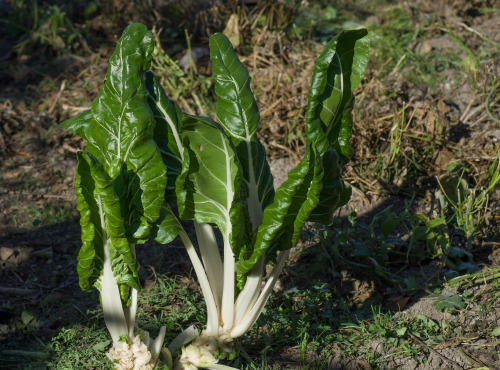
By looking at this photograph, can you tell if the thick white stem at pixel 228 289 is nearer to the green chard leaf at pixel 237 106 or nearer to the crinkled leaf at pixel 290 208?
the crinkled leaf at pixel 290 208

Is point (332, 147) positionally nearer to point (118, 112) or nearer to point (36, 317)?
point (118, 112)

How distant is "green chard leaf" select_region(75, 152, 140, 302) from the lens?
209 cm

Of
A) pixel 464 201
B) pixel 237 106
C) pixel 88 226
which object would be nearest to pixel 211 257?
pixel 88 226

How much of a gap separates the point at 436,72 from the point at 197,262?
10.6 feet

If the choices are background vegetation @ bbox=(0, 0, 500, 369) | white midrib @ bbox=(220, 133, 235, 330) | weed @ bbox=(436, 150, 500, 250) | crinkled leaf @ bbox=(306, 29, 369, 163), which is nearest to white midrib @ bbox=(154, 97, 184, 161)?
white midrib @ bbox=(220, 133, 235, 330)

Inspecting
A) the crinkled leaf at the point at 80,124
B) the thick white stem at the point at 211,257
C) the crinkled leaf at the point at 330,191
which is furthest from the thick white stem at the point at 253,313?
the crinkled leaf at the point at 80,124

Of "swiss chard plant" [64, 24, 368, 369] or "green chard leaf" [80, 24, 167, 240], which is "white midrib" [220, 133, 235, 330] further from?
"green chard leaf" [80, 24, 167, 240]

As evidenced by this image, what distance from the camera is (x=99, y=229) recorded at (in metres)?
2.27

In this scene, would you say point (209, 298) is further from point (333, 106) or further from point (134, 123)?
point (333, 106)

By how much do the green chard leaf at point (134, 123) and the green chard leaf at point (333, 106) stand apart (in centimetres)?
58

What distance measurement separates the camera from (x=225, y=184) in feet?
7.45

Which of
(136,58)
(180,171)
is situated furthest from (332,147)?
(136,58)

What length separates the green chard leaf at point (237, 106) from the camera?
2230 millimetres

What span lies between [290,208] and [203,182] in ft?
1.12
